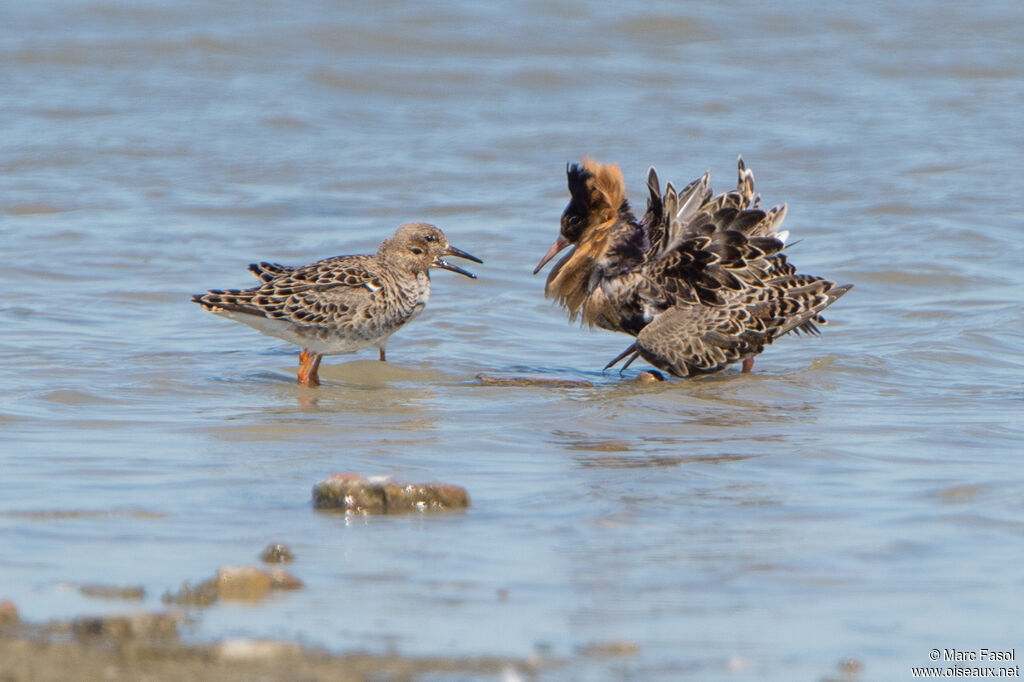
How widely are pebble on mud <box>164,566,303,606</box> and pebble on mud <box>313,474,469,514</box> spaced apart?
1.04 m

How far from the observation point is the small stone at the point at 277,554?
5375 millimetres

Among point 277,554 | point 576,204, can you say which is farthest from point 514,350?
point 277,554

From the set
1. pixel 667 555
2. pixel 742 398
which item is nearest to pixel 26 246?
pixel 742 398

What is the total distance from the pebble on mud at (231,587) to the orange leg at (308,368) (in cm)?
431

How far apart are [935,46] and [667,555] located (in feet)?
60.8

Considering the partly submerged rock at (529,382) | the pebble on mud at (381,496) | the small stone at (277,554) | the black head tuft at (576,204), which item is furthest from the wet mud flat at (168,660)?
the black head tuft at (576,204)

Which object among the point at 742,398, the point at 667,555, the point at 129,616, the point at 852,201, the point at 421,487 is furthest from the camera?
the point at 852,201

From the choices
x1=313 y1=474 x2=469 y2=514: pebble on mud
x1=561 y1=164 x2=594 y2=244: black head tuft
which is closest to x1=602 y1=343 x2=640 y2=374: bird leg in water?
x1=561 y1=164 x2=594 y2=244: black head tuft

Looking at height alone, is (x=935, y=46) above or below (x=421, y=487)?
above

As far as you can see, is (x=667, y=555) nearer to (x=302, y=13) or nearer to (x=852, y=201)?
(x=852, y=201)

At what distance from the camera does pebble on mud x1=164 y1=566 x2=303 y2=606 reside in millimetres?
4867

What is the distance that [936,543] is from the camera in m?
5.67

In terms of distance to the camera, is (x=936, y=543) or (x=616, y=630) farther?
(x=936, y=543)

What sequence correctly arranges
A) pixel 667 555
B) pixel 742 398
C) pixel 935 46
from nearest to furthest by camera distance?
pixel 667 555 → pixel 742 398 → pixel 935 46
